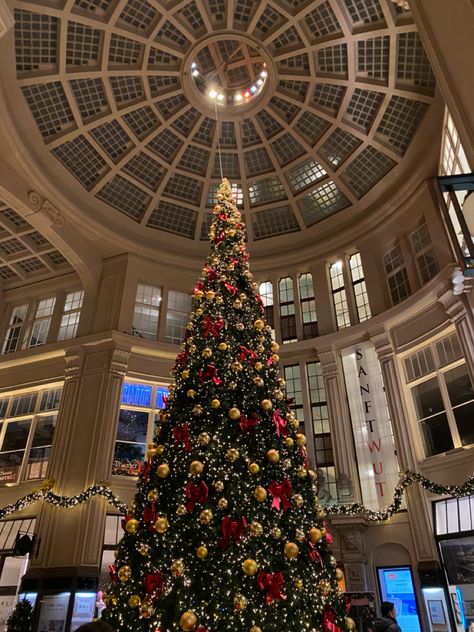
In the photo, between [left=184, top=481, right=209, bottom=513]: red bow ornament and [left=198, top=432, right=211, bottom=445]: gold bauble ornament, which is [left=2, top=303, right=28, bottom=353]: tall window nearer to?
[left=198, top=432, right=211, bottom=445]: gold bauble ornament

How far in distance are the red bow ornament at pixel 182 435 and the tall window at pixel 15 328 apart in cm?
1503

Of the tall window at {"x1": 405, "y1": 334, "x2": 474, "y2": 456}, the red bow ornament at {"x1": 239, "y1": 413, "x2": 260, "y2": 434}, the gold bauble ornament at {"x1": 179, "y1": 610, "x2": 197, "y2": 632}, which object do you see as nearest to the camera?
the gold bauble ornament at {"x1": 179, "y1": 610, "x2": 197, "y2": 632}

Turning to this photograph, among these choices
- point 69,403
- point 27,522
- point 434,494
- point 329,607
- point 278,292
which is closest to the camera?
point 329,607

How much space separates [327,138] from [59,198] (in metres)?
9.72

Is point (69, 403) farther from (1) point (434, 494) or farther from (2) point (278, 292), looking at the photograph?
(1) point (434, 494)

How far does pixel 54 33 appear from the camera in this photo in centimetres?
1255

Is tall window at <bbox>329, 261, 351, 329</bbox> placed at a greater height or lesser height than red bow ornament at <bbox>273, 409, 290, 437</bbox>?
greater

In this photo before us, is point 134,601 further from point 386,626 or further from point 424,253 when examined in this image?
point 424,253

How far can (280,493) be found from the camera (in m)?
4.37

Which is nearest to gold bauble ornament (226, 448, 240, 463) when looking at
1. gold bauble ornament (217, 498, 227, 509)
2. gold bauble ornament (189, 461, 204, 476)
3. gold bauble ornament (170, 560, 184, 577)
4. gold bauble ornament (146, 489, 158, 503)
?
gold bauble ornament (189, 461, 204, 476)

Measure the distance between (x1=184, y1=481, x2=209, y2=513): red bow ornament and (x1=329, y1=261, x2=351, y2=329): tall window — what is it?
12.2 metres

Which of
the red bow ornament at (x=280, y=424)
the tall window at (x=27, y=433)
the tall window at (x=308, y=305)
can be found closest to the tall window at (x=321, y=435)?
the tall window at (x=308, y=305)

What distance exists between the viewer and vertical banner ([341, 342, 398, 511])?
12.5 m

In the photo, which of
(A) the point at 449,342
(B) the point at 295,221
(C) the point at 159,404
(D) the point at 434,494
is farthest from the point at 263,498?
(B) the point at 295,221
